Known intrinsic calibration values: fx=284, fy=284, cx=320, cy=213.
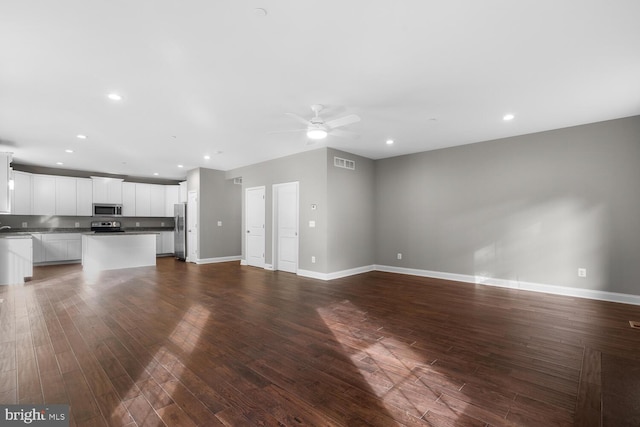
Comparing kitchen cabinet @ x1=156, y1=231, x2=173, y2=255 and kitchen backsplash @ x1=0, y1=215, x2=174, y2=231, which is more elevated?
kitchen backsplash @ x1=0, y1=215, x2=174, y2=231

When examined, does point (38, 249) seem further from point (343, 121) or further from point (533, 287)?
point (533, 287)

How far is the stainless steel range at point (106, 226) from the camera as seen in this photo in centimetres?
875

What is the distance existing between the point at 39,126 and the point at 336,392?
5.98 m

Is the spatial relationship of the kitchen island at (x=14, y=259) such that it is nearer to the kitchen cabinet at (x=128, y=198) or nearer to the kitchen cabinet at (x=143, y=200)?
the kitchen cabinet at (x=128, y=198)

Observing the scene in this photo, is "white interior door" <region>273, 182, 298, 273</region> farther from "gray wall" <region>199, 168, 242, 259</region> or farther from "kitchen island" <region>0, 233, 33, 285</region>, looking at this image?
"kitchen island" <region>0, 233, 33, 285</region>

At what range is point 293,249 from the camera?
258 inches

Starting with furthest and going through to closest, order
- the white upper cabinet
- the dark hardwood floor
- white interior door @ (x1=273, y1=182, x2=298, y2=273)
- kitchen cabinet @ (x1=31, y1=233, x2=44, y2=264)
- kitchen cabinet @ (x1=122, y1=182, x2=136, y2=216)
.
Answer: kitchen cabinet @ (x1=122, y1=182, x2=136, y2=216)
the white upper cabinet
kitchen cabinet @ (x1=31, y1=233, x2=44, y2=264)
white interior door @ (x1=273, y1=182, x2=298, y2=273)
the dark hardwood floor

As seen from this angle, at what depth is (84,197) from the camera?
852 centimetres

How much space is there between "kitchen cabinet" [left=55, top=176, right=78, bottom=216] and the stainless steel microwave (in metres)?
0.47

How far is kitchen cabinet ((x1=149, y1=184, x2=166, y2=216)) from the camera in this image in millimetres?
9708

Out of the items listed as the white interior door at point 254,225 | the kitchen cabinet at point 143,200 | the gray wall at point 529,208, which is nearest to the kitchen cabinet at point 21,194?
the kitchen cabinet at point 143,200

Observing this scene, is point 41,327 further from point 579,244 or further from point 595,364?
point 579,244

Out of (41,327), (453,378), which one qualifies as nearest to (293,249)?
(41,327)

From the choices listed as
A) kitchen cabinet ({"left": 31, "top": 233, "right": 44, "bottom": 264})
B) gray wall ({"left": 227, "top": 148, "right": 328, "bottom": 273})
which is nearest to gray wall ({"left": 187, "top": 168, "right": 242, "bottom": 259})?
gray wall ({"left": 227, "top": 148, "right": 328, "bottom": 273})
